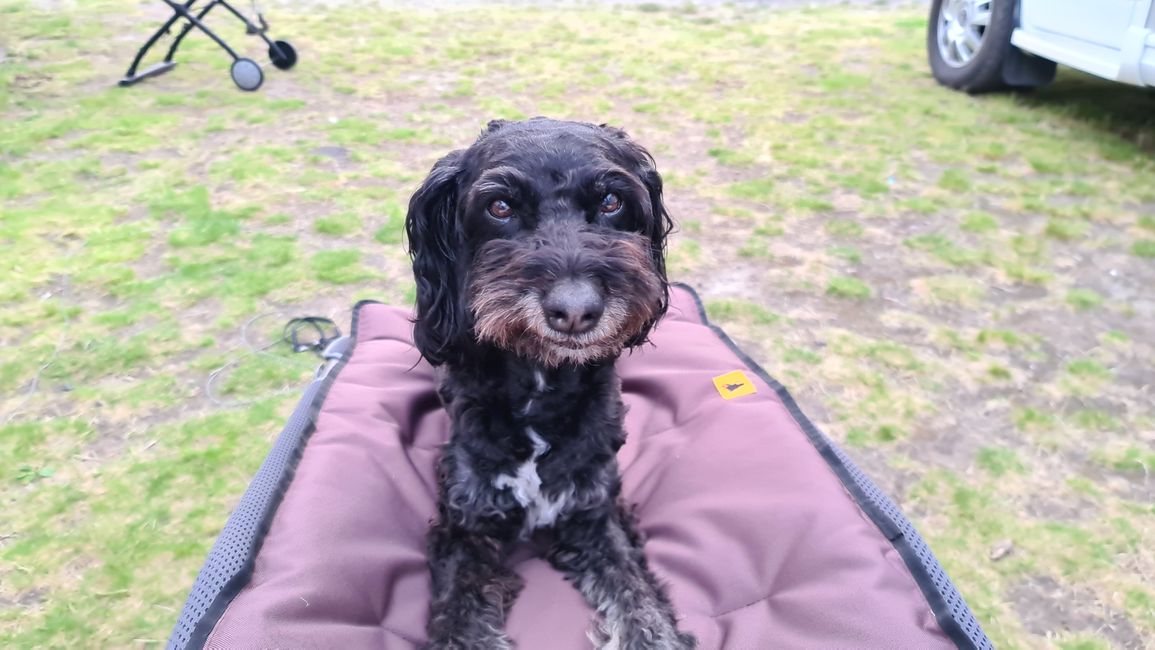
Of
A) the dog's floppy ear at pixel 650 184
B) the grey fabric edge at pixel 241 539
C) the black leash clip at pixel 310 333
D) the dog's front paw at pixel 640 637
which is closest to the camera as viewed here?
the grey fabric edge at pixel 241 539

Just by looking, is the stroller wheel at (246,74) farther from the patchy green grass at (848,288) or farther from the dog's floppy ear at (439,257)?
the dog's floppy ear at (439,257)

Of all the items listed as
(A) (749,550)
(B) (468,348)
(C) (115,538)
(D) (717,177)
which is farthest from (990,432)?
(C) (115,538)

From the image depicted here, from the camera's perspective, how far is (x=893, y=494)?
11.1 ft

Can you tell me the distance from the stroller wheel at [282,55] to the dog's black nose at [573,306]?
7863mm

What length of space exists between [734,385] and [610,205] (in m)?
1.28

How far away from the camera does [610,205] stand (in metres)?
2.45

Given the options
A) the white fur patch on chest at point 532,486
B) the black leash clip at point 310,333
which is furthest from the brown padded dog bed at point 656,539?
the black leash clip at point 310,333

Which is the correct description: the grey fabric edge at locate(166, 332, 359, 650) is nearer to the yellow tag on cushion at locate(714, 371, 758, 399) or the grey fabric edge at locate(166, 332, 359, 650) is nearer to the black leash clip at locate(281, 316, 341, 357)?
the black leash clip at locate(281, 316, 341, 357)

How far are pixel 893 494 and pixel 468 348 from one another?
2.04 metres

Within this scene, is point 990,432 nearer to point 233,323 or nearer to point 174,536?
point 174,536

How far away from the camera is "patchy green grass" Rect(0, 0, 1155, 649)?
10.3ft

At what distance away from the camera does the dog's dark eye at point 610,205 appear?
2.44 m

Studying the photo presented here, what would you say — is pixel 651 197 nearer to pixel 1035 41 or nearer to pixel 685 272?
pixel 685 272

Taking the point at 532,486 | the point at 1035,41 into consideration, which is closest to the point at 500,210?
the point at 532,486
